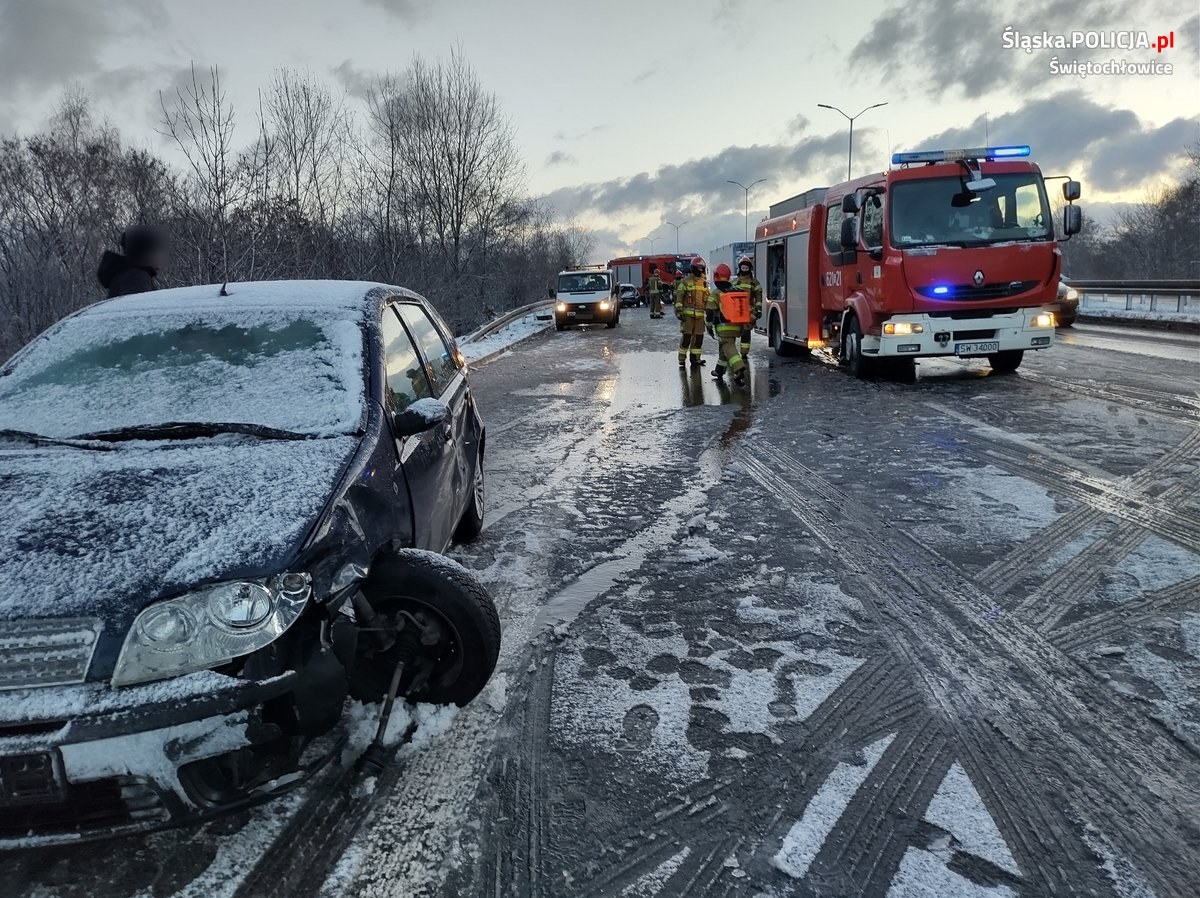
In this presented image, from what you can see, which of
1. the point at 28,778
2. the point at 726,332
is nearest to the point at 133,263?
the point at 28,778

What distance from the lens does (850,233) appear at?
39.1ft

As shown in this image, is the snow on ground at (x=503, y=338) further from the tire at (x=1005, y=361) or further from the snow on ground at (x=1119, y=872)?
the snow on ground at (x=1119, y=872)

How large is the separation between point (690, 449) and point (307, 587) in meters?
5.76

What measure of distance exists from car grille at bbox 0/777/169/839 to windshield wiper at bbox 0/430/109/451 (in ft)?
4.56

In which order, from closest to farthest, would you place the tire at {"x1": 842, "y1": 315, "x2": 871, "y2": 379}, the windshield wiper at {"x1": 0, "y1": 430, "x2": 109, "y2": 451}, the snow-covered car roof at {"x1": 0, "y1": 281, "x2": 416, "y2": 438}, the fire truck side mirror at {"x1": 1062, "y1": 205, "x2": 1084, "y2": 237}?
the windshield wiper at {"x1": 0, "y1": 430, "x2": 109, "y2": 451} < the snow-covered car roof at {"x1": 0, "y1": 281, "x2": 416, "y2": 438} < the fire truck side mirror at {"x1": 1062, "y1": 205, "x2": 1084, "y2": 237} < the tire at {"x1": 842, "y1": 315, "x2": 871, "y2": 379}

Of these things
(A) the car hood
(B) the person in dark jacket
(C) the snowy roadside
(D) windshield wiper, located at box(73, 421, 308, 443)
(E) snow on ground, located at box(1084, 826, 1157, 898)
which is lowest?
(C) the snowy roadside

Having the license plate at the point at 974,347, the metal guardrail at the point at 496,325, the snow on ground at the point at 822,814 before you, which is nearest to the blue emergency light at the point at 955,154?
the license plate at the point at 974,347

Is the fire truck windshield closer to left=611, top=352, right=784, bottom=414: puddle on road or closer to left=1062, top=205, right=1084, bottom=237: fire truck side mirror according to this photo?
left=1062, top=205, right=1084, bottom=237: fire truck side mirror

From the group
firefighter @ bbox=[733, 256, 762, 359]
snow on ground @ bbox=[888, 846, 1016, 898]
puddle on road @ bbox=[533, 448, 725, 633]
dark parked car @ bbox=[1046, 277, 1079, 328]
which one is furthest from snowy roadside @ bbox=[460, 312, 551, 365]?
snow on ground @ bbox=[888, 846, 1016, 898]

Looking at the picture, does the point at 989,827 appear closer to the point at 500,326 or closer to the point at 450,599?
the point at 450,599

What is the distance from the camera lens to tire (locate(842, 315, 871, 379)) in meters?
12.4

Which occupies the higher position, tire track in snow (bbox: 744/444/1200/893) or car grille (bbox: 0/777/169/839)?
car grille (bbox: 0/777/169/839)

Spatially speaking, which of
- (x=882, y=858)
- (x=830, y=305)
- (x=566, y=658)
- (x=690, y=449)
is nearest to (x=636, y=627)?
(x=566, y=658)

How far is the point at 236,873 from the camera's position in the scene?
2.26 m
